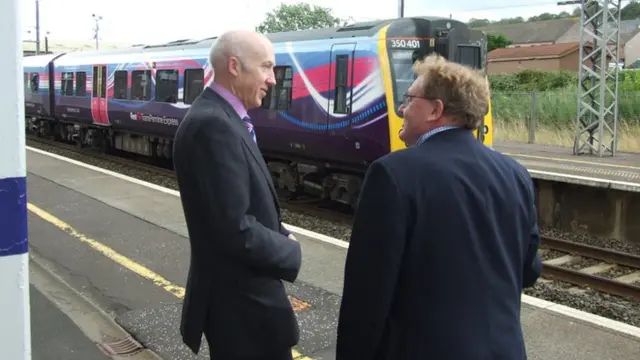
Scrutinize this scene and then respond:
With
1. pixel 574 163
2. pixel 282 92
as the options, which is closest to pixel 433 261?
pixel 282 92

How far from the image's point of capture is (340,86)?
33.3 ft

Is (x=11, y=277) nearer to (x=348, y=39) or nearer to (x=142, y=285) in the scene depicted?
(x=142, y=285)

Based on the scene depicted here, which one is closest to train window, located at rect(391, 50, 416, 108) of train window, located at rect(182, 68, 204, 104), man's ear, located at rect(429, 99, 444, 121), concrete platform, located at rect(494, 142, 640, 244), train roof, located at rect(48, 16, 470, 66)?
train roof, located at rect(48, 16, 470, 66)

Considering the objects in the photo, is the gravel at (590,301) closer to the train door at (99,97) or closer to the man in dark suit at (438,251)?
the man in dark suit at (438,251)

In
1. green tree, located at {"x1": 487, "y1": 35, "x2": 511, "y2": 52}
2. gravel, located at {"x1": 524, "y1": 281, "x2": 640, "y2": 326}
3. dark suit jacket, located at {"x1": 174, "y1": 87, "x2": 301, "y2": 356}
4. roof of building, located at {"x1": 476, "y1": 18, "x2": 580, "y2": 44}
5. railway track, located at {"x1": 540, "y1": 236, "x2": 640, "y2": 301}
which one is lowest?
gravel, located at {"x1": 524, "y1": 281, "x2": 640, "y2": 326}

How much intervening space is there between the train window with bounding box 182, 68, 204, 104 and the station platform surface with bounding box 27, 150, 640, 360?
9.55 ft

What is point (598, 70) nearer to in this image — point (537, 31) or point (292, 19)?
point (292, 19)

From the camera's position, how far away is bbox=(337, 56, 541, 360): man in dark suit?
6.54ft

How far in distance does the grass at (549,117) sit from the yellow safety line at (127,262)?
15.8m

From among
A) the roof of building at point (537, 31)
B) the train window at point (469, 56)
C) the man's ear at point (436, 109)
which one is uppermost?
the roof of building at point (537, 31)

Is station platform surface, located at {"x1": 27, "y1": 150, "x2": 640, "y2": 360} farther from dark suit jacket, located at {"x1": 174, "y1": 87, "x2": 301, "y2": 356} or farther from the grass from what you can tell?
the grass

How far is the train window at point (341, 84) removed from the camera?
397 inches

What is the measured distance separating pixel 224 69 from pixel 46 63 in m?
21.9

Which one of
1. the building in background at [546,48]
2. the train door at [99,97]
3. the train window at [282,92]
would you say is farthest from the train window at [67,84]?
the building in background at [546,48]
